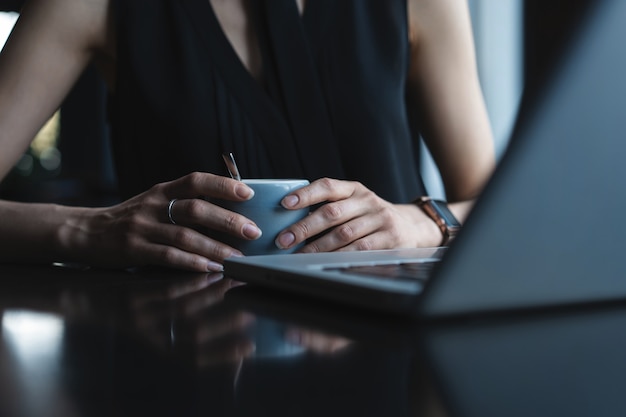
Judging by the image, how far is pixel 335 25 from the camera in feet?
4.83

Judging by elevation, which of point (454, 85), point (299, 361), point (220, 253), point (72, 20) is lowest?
point (299, 361)

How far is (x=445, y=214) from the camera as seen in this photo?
1062 millimetres

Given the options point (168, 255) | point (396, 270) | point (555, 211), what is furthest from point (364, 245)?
point (555, 211)

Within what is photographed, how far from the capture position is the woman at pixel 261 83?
4.50ft

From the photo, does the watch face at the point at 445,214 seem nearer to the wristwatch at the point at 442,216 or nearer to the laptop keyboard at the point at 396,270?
the wristwatch at the point at 442,216

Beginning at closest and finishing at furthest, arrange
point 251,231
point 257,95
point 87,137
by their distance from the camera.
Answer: point 251,231 < point 257,95 < point 87,137

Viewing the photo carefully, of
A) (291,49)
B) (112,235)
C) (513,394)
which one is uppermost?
(291,49)

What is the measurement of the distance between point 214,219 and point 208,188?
0.15ft

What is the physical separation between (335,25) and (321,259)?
0.95 m

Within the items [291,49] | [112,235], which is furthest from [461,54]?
[112,235]

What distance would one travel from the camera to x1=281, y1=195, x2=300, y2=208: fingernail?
2.55 feet

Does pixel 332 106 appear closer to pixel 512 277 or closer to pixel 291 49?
pixel 291 49

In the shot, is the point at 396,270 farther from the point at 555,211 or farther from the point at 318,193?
the point at 318,193

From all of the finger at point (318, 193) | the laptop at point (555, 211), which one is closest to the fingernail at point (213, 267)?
the finger at point (318, 193)
